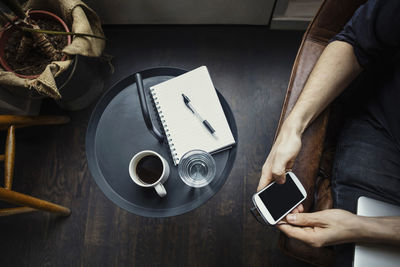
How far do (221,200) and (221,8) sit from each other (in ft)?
3.49

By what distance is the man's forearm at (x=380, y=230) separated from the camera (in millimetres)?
740

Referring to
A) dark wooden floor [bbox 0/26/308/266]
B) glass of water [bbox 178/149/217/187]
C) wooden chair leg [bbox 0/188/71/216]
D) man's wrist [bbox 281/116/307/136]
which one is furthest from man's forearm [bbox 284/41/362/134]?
wooden chair leg [bbox 0/188/71/216]

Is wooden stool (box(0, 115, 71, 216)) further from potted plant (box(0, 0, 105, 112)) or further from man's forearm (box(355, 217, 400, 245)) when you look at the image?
man's forearm (box(355, 217, 400, 245))

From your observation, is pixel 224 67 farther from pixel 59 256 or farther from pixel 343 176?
pixel 59 256

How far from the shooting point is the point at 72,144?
1510mm

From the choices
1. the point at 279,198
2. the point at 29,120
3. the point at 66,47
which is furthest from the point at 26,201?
the point at 279,198

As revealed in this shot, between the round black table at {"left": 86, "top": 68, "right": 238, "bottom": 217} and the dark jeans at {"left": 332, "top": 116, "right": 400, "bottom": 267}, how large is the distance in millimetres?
383

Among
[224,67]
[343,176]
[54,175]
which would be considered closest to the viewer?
[343,176]

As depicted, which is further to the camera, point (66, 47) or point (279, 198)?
point (66, 47)

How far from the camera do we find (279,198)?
0.84 metres

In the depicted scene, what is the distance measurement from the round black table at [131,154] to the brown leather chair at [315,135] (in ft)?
0.81

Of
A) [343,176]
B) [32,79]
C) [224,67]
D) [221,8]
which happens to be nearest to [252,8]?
[221,8]

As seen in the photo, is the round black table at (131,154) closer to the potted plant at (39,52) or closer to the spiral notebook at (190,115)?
the spiral notebook at (190,115)

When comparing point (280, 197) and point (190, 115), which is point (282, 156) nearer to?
point (280, 197)
